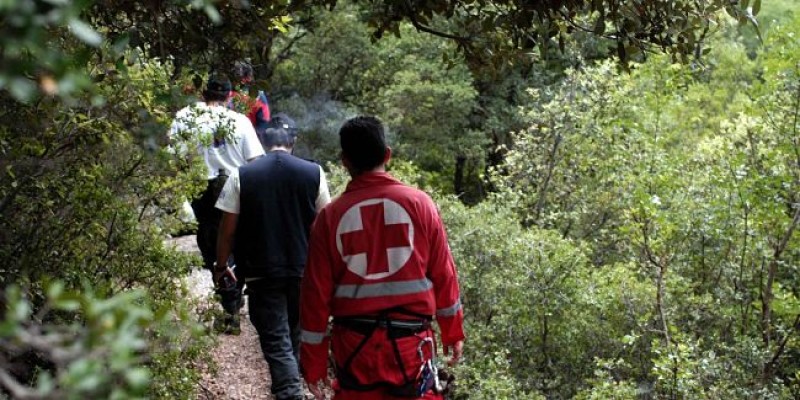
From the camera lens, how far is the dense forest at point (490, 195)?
2.67m

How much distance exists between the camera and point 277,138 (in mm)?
6008

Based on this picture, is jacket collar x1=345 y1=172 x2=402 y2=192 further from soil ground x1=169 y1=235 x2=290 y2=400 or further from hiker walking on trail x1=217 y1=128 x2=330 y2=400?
soil ground x1=169 y1=235 x2=290 y2=400

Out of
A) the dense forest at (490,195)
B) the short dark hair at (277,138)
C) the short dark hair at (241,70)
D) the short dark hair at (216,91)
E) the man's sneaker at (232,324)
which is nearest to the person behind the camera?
the dense forest at (490,195)

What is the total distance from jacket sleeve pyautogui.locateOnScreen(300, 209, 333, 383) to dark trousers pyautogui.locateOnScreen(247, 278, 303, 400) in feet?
4.90

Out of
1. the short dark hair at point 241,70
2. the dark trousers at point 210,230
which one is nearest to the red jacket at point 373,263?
the short dark hair at point 241,70

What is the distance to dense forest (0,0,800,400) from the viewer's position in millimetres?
2670

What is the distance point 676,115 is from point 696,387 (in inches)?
692

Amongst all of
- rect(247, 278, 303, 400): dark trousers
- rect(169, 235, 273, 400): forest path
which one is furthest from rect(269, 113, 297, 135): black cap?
rect(169, 235, 273, 400): forest path

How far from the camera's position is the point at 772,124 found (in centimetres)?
988

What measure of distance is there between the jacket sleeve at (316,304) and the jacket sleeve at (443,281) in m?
0.48

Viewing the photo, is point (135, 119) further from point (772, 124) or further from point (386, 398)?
point (772, 124)

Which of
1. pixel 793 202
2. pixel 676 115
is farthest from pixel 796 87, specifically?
→ pixel 676 115

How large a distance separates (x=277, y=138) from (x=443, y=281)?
196 centimetres

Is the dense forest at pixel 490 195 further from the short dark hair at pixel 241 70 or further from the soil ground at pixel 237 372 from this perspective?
the soil ground at pixel 237 372
